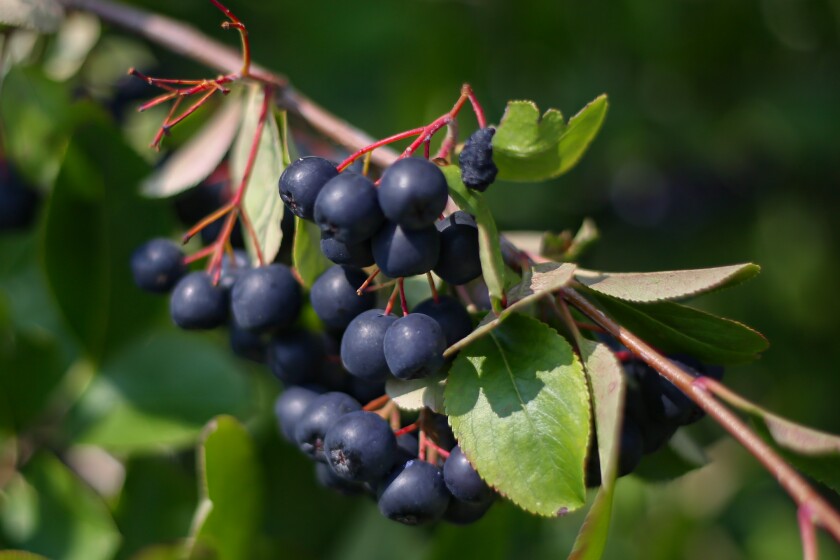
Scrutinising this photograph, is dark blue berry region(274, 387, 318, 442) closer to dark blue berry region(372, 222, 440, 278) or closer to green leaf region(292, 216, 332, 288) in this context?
green leaf region(292, 216, 332, 288)

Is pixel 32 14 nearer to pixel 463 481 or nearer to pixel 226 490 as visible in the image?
pixel 226 490

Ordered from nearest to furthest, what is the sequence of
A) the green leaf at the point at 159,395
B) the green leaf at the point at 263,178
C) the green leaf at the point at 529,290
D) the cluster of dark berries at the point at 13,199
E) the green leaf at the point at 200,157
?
the green leaf at the point at 529,290
the green leaf at the point at 263,178
the green leaf at the point at 200,157
the green leaf at the point at 159,395
the cluster of dark berries at the point at 13,199

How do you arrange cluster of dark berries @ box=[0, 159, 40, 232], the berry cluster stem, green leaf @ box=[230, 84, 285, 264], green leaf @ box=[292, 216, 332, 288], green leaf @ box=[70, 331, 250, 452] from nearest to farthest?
the berry cluster stem, green leaf @ box=[292, 216, 332, 288], green leaf @ box=[230, 84, 285, 264], green leaf @ box=[70, 331, 250, 452], cluster of dark berries @ box=[0, 159, 40, 232]

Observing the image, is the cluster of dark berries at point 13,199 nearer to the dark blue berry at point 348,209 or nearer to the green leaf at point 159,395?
the green leaf at point 159,395

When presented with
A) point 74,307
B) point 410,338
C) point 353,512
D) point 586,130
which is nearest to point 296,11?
point 74,307

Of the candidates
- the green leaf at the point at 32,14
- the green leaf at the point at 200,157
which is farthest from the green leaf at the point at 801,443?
→ the green leaf at the point at 32,14

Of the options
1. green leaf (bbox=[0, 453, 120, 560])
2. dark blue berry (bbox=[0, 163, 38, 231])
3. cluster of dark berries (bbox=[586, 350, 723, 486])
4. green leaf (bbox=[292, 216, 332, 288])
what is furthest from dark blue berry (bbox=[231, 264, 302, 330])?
dark blue berry (bbox=[0, 163, 38, 231])

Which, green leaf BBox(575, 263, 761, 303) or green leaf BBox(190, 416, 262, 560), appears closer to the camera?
green leaf BBox(575, 263, 761, 303)

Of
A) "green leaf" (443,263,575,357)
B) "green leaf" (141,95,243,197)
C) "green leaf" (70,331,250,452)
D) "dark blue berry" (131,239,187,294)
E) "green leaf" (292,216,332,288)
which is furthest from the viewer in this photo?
"green leaf" (70,331,250,452)
